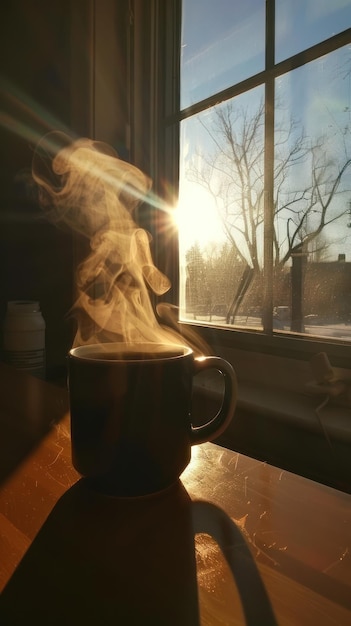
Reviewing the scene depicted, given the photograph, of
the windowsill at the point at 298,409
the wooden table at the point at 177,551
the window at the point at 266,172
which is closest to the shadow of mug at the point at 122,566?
the wooden table at the point at 177,551

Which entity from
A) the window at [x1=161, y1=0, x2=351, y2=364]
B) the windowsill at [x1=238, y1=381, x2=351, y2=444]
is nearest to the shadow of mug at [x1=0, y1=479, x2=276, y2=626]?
the windowsill at [x1=238, y1=381, x2=351, y2=444]

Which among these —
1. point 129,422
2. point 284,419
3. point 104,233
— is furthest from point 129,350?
point 104,233

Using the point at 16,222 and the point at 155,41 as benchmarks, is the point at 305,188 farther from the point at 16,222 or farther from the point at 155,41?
the point at 16,222

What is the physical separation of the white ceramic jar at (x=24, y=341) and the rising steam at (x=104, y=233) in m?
0.13

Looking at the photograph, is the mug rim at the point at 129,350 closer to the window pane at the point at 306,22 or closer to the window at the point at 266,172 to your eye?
the window at the point at 266,172

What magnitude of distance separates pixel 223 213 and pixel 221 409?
85 centimetres

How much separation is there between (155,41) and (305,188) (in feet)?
2.44

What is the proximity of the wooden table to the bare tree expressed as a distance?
2.31 ft

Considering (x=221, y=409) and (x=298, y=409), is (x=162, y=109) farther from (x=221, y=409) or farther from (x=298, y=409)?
(x=221, y=409)

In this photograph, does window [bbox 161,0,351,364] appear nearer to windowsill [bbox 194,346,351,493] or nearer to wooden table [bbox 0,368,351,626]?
windowsill [bbox 194,346,351,493]

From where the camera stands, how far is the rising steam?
4.11 feet

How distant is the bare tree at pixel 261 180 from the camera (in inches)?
38.6

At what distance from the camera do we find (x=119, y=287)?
1.29 meters

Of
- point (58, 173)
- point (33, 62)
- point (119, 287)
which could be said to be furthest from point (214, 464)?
point (33, 62)
